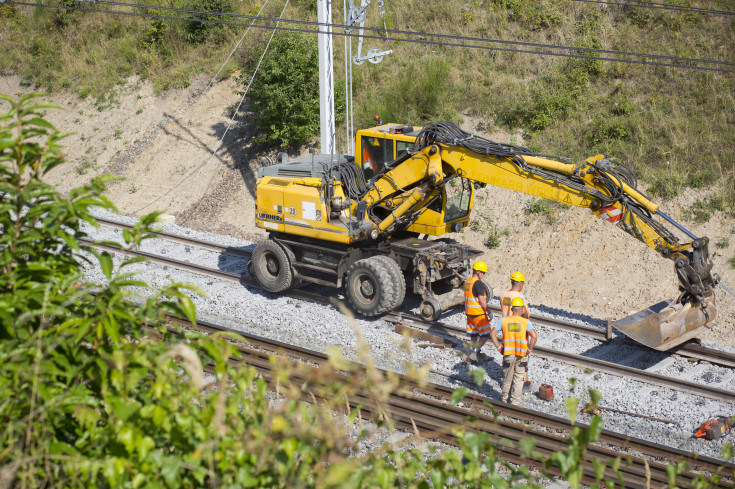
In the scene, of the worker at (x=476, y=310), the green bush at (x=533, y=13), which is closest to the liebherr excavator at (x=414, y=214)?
the worker at (x=476, y=310)

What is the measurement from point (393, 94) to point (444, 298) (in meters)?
9.33

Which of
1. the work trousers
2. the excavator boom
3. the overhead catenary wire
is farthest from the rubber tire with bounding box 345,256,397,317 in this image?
the work trousers

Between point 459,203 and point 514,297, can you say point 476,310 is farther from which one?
point 459,203

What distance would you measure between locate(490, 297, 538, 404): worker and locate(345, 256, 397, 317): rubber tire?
2.93 meters

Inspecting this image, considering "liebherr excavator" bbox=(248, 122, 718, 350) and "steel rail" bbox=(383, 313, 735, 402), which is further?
"liebherr excavator" bbox=(248, 122, 718, 350)

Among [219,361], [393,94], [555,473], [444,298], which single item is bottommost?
[555,473]

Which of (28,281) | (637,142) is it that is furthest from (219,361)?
(637,142)

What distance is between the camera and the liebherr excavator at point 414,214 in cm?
937

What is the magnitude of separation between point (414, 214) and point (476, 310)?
2805 millimetres

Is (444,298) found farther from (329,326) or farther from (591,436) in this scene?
(591,436)

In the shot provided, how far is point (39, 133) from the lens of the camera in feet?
12.0

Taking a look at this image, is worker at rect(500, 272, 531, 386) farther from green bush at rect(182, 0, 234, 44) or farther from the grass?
green bush at rect(182, 0, 234, 44)

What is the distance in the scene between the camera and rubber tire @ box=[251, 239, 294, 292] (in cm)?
1223

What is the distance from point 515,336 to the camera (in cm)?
830
